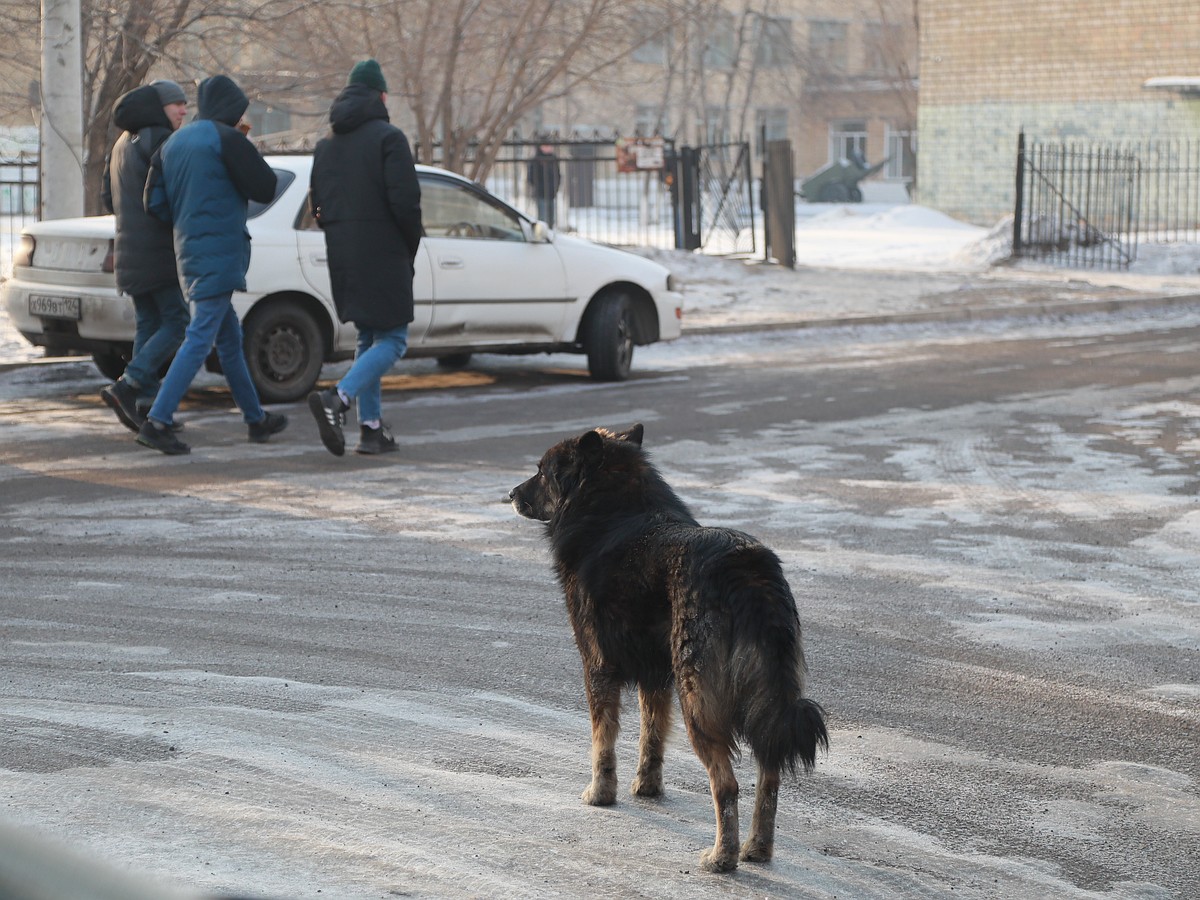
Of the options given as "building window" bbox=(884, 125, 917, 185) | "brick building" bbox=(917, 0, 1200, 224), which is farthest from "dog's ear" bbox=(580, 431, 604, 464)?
"building window" bbox=(884, 125, 917, 185)

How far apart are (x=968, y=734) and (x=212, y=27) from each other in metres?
13.6

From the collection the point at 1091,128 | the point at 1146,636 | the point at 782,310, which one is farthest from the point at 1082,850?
the point at 1091,128

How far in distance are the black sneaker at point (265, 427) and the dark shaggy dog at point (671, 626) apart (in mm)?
5460

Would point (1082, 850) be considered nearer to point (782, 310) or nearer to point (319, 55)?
point (782, 310)

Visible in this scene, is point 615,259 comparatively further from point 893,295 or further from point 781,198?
point 781,198

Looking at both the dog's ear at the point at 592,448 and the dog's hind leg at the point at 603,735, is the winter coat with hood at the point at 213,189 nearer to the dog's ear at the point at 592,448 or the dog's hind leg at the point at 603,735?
the dog's ear at the point at 592,448

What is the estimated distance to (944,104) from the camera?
120ft

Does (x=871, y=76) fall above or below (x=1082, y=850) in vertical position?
→ above

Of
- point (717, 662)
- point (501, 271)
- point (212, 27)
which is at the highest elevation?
point (212, 27)

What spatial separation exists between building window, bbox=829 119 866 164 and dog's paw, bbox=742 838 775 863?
199ft

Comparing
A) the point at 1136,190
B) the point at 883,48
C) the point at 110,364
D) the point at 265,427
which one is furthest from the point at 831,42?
the point at 265,427

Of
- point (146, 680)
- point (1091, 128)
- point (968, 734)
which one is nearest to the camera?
point (968, 734)

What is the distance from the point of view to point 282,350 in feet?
34.7

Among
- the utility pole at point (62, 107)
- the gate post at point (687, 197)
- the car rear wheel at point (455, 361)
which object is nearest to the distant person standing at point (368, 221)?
the car rear wheel at point (455, 361)
